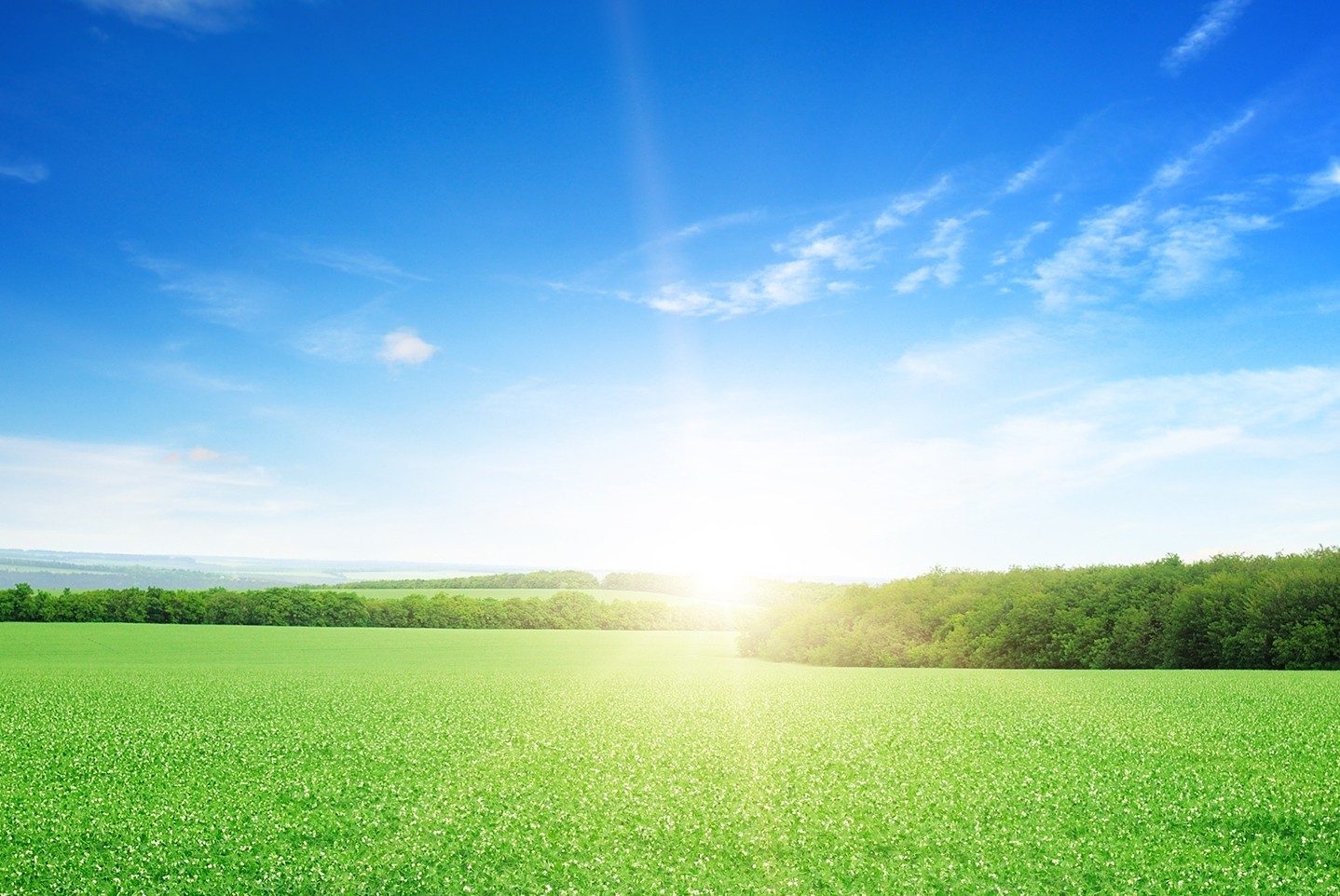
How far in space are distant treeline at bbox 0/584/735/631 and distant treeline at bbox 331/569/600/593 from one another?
1807 cm

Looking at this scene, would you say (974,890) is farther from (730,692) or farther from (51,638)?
(51,638)

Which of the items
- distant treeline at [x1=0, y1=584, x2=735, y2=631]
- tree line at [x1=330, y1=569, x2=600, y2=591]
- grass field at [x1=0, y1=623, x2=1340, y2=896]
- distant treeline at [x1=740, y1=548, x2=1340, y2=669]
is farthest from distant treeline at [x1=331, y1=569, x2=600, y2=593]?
grass field at [x1=0, y1=623, x2=1340, y2=896]

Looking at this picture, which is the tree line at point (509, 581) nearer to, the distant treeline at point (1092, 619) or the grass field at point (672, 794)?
the distant treeline at point (1092, 619)

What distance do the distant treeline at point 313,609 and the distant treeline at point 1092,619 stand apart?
23253 millimetres

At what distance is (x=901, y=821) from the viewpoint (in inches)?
301

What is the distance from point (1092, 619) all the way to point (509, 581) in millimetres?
64711

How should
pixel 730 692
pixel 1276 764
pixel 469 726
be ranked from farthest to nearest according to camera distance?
pixel 730 692 < pixel 469 726 < pixel 1276 764

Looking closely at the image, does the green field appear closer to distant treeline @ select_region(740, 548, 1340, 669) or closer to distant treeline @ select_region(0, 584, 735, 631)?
distant treeline @ select_region(0, 584, 735, 631)

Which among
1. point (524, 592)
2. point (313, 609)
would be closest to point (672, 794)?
point (313, 609)

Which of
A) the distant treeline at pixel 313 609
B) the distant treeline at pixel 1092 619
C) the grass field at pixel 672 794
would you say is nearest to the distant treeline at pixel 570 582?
the distant treeline at pixel 313 609

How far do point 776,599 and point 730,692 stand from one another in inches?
1148

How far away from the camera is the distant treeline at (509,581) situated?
258 ft

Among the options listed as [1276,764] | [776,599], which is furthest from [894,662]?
[1276,764]

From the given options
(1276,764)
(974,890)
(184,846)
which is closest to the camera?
(974,890)
